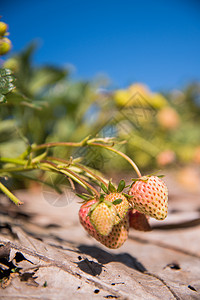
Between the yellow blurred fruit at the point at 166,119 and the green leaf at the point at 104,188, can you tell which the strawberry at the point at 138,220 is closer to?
the green leaf at the point at 104,188

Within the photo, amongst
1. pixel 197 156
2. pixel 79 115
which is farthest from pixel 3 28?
pixel 197 156

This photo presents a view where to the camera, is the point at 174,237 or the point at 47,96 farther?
the point at 47,96

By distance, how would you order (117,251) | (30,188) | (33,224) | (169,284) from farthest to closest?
1. (30,188)
2. (33,224)
3. (117,251)
4. (169,284)

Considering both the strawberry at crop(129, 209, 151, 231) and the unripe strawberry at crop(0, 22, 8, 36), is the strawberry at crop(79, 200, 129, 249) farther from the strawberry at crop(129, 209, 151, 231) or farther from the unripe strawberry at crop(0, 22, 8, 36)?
the unripe strawberry at crop(0, 22, 8, 36)

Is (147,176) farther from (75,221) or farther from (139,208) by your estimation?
(75,221)

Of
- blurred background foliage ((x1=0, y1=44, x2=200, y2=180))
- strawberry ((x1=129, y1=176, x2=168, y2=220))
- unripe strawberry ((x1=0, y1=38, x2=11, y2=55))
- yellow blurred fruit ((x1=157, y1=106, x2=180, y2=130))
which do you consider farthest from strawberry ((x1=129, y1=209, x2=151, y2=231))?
yellow blurred fruit ((x1=157, y1=106, x2=180, y2=130))

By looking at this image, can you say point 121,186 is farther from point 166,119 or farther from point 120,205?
point 166,119

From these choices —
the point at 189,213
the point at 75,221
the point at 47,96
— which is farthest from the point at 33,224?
the point at 47,96
